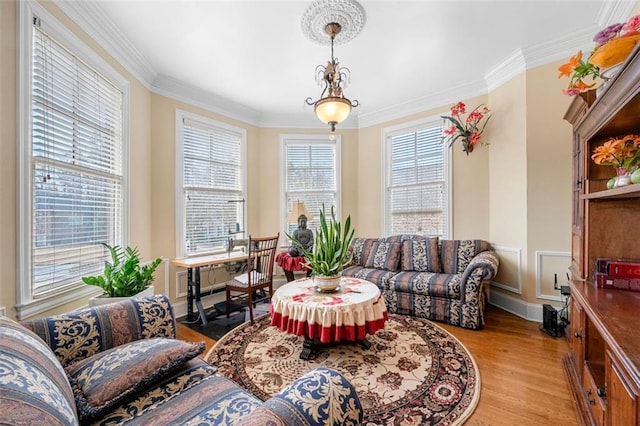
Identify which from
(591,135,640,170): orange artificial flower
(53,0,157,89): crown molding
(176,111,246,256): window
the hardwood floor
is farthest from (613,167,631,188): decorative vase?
(176,111,246,256): window

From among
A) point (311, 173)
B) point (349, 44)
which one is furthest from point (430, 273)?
point (349, 44)

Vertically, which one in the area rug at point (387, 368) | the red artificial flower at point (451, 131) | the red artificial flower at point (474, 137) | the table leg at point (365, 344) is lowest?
the area rug at point (387, 368)

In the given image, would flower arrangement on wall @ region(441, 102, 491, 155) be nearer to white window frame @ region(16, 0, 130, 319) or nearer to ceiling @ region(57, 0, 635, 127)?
ceiling @ region(57, 0, 635, 127)

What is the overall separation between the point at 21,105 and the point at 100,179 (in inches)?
34.2

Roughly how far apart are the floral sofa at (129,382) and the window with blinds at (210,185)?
2270 mm

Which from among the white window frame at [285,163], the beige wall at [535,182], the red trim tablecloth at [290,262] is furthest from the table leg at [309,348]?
the beige wall at [535,182]

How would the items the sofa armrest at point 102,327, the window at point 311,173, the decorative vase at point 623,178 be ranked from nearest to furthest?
the sofa armrest at point 102,327 < the decorative vase at point 623,178 < the window at point 311,173

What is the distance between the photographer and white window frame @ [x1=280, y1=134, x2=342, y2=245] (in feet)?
15.1

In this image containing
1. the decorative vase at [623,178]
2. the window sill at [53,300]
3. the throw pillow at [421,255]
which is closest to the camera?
the decorative vase at [623,178]

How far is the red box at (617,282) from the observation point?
1.56 m

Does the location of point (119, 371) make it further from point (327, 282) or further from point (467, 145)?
point (467, 145)

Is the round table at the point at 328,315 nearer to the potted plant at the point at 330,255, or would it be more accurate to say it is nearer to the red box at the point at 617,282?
the potted plant at the point at 330,255

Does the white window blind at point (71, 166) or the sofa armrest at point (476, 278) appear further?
the sofa armrest at point (476, 278)

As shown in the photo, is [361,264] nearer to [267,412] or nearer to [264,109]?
[264,109]
